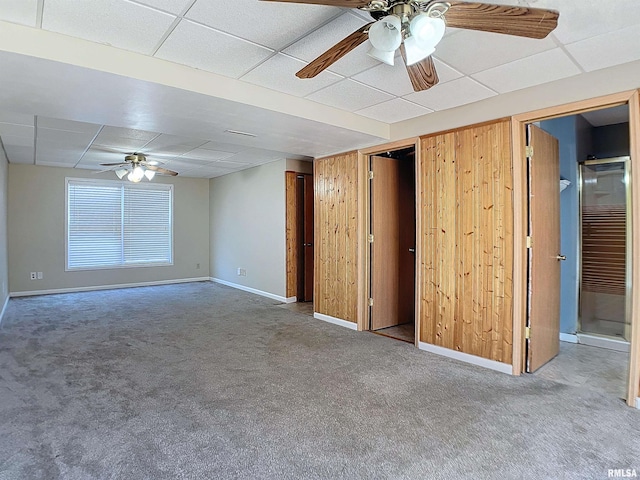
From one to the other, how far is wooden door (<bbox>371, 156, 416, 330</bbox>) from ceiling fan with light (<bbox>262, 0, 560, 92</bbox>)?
8.99ft

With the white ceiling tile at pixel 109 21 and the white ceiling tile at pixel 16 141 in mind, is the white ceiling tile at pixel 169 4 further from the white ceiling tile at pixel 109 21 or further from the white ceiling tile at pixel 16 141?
the white ceiling tile at pixel 16 141

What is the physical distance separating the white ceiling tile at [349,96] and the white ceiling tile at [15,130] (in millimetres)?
3320

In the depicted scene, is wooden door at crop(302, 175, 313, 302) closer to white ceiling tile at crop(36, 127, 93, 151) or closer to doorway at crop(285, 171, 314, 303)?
doorway at crop(285, 171, 314, 303)

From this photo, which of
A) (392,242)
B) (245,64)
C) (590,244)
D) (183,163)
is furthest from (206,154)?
(590,244)

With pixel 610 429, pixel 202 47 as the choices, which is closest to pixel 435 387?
pixel 610 429

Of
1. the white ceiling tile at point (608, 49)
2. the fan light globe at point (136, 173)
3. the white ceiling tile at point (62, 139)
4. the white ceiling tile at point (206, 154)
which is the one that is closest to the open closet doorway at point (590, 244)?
the white ceiling tile at point (608, 49)

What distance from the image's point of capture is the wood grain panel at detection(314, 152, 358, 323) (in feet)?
15.1

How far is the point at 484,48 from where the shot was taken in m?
2.34

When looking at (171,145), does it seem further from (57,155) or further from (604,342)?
(604,342)

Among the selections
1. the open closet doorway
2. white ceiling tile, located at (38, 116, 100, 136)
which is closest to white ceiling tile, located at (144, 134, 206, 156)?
white ceiling tile, located at (38, 116, 100, 136)

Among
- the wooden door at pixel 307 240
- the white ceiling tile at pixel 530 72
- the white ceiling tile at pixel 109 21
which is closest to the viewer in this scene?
the white ceiling tile at pixel 109 21

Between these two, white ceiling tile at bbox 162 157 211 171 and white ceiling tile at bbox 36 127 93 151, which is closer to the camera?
white ceiling tile at bbox 36 127 93 151

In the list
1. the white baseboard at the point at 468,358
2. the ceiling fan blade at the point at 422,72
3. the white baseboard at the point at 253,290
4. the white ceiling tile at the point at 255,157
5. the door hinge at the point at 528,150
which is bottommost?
the white baseboard at the point at 468,358

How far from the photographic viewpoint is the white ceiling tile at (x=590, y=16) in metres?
1.86
